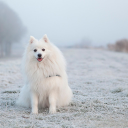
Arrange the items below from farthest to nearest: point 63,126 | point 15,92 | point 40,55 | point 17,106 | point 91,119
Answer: point 15,92, point 17,106, point 40,55, point 91,119, point 63,126

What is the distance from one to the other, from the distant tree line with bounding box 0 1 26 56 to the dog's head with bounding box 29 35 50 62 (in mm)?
23511

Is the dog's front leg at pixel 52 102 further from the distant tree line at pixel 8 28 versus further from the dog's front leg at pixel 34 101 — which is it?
the distant tree line at pixel 8 28

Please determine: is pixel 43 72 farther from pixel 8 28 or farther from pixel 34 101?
pixel 8 28

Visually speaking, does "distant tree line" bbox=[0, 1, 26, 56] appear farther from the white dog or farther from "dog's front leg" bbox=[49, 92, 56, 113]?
"dog's front leg" bbox=[49, 92, 56, 113]

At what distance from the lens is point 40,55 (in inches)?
127

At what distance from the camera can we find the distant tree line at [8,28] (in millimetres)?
25612

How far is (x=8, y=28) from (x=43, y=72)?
971 inches

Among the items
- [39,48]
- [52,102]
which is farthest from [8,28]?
[52,102]

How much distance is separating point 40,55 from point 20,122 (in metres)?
1.17

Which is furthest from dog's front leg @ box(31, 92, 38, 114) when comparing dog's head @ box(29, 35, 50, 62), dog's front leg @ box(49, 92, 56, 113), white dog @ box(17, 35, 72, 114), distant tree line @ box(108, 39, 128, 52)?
distant tree line @ box(108, 39, 128, 52)

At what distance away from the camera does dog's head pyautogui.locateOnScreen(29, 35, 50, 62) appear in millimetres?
3254

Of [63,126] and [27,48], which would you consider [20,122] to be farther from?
[27,48]

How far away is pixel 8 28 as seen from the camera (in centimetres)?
2620

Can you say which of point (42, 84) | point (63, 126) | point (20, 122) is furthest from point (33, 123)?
point (42, 84)
